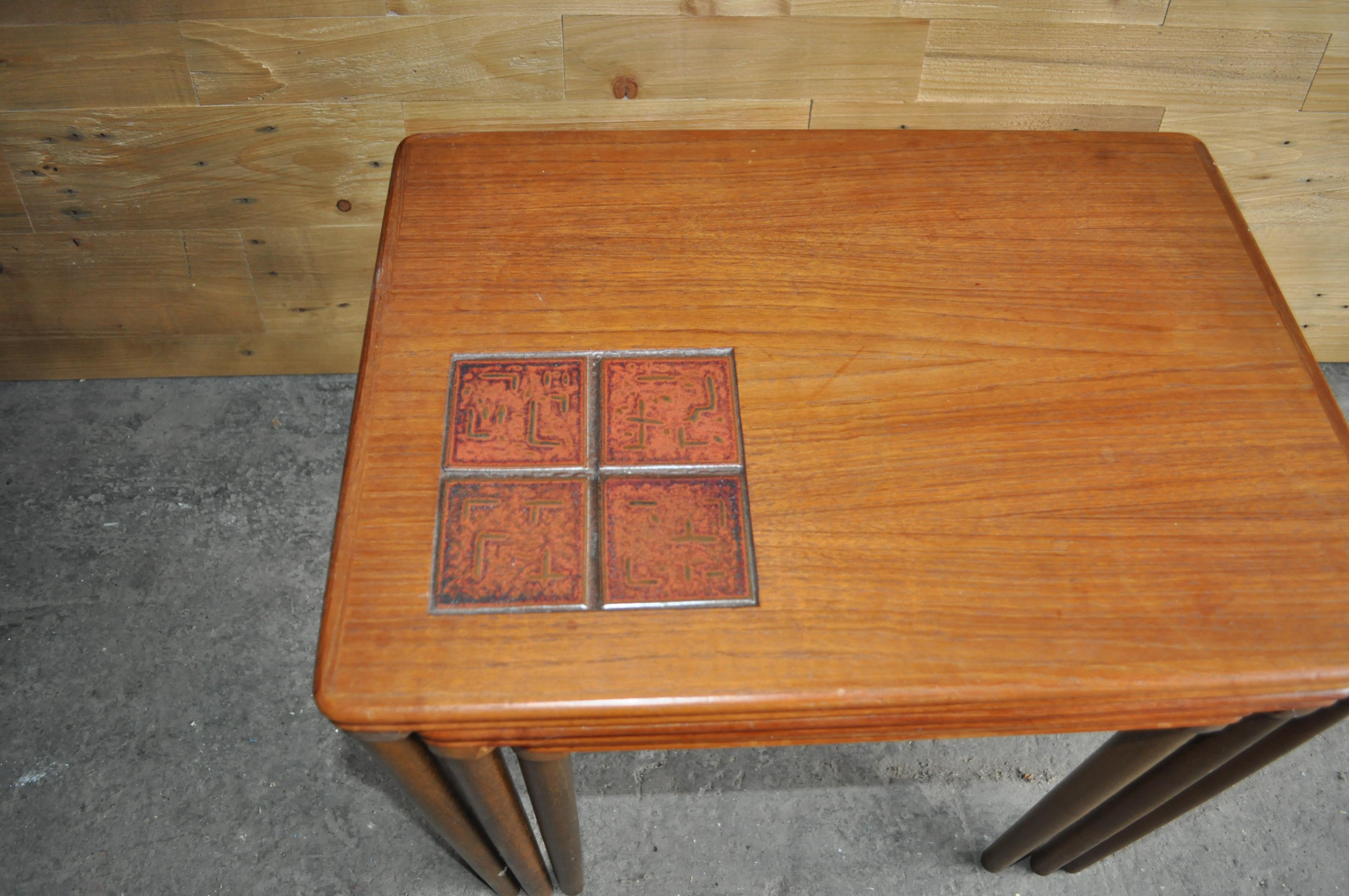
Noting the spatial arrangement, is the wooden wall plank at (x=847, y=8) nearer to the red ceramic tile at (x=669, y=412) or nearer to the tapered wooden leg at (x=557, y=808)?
the red ceramic tile at (x=669, y=412)

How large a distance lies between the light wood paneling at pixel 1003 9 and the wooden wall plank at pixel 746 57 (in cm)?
1

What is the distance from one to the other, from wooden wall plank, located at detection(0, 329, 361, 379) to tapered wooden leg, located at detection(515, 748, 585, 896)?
93 cm

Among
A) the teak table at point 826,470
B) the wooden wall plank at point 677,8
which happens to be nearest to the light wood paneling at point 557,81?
the wooden wall plank at point 677,8

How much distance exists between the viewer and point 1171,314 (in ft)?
3.12

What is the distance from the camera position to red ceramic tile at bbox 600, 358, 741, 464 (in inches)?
33.1

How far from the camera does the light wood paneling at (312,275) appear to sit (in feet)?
4.91

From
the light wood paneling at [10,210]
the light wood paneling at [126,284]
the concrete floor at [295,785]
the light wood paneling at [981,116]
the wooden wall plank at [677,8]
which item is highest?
the wooden wall plank at [677,8]

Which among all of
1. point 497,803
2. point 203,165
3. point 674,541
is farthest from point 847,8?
point 497,803

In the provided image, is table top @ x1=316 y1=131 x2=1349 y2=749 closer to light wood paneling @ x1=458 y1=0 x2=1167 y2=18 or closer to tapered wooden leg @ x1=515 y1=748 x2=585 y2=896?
tapered wooden leg @ x1=515 y1=748 x2=585 y2=896

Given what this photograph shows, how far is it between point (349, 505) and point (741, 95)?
0.81m

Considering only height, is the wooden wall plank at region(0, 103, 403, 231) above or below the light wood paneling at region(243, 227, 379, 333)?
above

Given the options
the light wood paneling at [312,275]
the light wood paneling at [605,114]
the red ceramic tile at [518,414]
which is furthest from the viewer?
the light wood paneling at [312,275]

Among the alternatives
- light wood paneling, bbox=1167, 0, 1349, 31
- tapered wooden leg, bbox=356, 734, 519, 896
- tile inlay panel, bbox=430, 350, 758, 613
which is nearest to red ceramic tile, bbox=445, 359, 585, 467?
tile inlay panel, bbox=430, 350, 758, 613

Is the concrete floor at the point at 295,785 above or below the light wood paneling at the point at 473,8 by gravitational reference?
below
